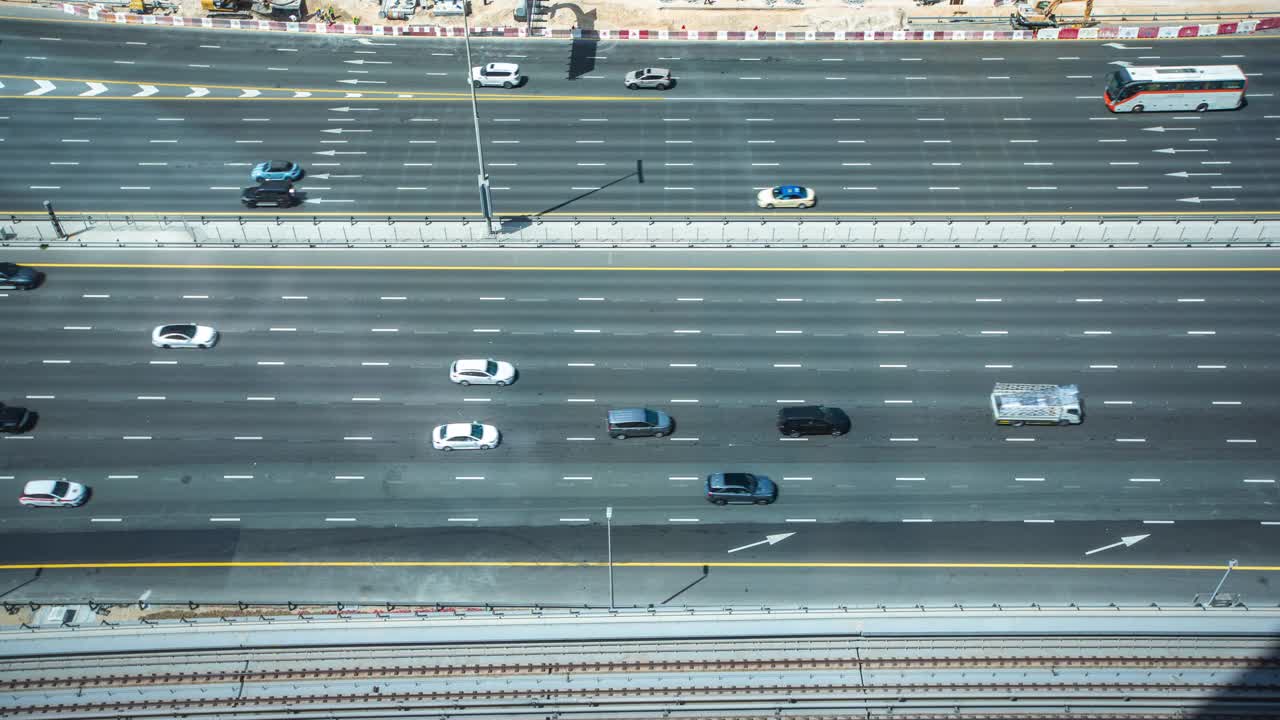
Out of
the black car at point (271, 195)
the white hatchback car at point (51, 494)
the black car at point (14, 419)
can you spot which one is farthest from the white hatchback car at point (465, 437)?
the black car at point (271, 195)

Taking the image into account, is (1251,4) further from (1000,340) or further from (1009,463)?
(1009,463)

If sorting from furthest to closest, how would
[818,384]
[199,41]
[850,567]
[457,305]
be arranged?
1. [199,41]
2. [457,305]
3. [818,384]
4. [850,567]

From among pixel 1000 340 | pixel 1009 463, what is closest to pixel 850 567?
pixel 1009 463

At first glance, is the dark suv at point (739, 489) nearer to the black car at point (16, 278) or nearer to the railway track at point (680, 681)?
the railway track at point (680, 681)

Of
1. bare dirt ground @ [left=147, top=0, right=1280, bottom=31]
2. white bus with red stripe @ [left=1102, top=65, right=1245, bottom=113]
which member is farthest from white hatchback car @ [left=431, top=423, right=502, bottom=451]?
white bus with red stripe @ [left=1102, top=65, right=1245, bottom=113]

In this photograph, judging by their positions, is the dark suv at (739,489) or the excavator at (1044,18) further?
the excavator at (1044,18)

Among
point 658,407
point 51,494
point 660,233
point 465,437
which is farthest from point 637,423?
point 51,494
